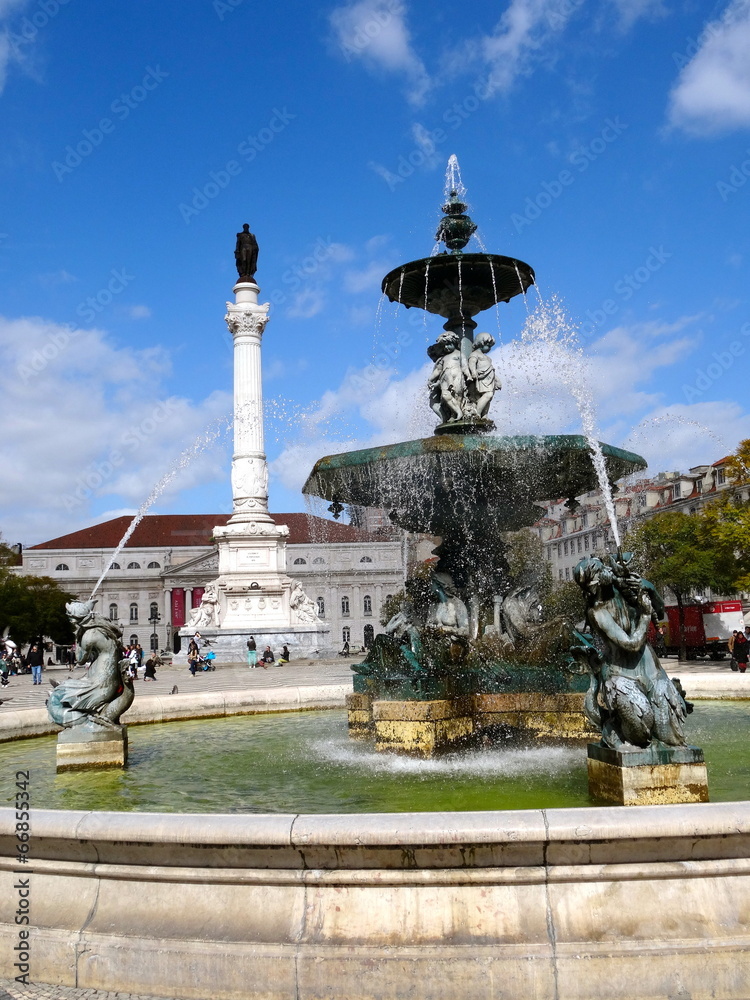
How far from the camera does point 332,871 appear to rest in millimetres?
3674

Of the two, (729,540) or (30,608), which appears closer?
(729,540)

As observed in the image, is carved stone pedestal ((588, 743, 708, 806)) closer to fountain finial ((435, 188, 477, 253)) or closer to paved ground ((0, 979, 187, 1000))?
paved ground ((0, 979, 187, 1000))

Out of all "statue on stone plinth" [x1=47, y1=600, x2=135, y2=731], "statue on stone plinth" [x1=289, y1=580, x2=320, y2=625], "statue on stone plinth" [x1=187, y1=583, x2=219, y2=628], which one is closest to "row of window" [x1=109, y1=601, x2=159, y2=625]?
"statue on stone plinth" [x1=187, y1=583, x2=219, y2=628]

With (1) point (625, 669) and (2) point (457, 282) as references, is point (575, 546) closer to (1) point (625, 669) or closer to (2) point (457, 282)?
(2) point (457, 282)

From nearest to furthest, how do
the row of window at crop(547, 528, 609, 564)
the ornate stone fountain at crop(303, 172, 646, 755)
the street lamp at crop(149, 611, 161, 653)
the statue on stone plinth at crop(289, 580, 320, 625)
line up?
the ornate stone fountain at crop(303, 172, 646, 755) < the statue on stone plinth at crop(289, 580, 320, 625) < the row of window at crop(547, 528, 609, 564) < the street lamp at crop(149, 611, 161, 653)

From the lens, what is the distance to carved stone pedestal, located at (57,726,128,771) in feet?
23.5

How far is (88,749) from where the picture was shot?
23.6 ft

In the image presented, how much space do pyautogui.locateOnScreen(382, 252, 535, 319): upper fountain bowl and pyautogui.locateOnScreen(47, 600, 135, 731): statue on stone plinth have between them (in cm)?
460

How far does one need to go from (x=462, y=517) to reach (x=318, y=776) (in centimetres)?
324

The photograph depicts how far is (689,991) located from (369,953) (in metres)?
1.24

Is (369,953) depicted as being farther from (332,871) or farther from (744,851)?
(744,851)

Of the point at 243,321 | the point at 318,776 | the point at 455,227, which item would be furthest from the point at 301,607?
the point at 318,776

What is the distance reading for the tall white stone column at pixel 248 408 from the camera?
4803cm

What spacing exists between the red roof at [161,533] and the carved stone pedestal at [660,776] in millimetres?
87971
